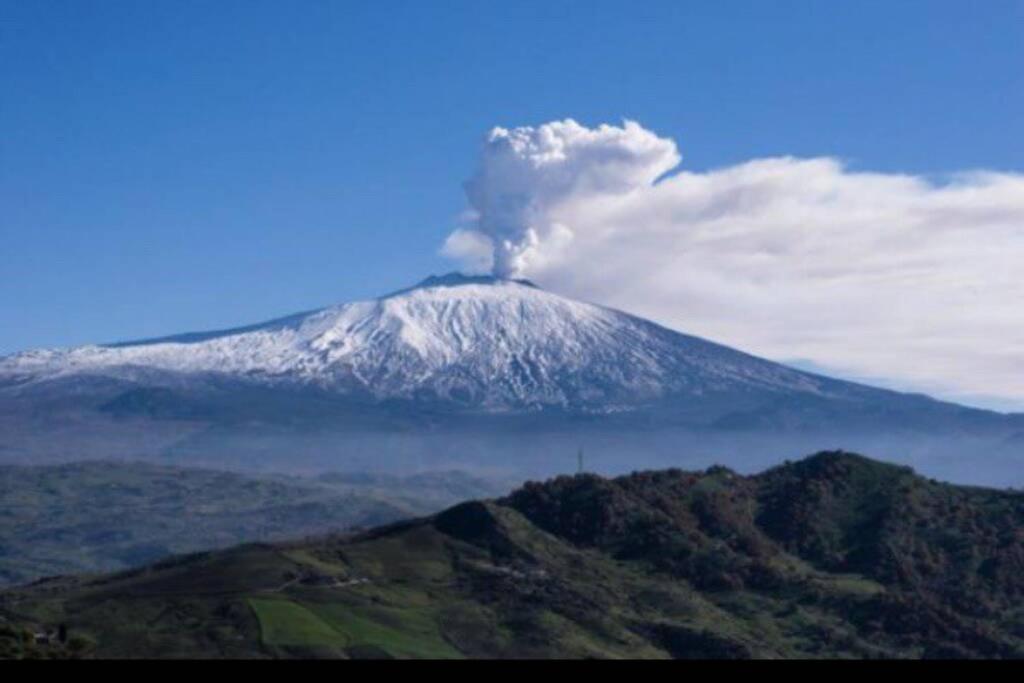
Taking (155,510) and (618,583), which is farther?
(155,510)

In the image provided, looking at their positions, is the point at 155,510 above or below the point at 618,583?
below

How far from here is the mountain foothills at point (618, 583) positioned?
154ft

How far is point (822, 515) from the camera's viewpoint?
65.7 meters

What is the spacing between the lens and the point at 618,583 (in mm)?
56688

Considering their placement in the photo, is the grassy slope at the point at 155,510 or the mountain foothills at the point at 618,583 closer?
the mountain foothills at the point at 618,583

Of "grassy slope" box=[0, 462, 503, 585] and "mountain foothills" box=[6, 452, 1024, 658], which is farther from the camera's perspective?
"grassy slope" box=[0, 462, 503, 585]

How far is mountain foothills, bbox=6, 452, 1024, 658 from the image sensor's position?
154 ft

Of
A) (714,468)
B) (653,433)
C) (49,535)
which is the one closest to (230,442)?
(653,433)

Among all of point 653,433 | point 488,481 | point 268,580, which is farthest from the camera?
point 653,433

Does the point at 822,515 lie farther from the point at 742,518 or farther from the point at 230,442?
the point at 230,442

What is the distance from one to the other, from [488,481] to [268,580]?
421ft

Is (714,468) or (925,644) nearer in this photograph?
(925,644)
